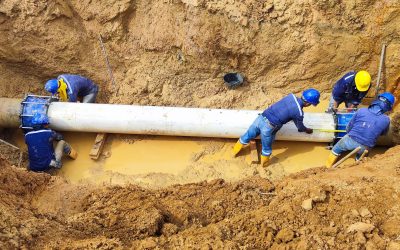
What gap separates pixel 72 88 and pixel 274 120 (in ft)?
12.3

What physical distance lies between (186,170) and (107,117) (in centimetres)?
171

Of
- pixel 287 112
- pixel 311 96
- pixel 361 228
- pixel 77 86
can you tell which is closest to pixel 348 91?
pixel 311 96

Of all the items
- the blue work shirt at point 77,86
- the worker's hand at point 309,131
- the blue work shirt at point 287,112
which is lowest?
the worker's hand at point 309,131

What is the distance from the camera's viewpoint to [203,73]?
801 centimetres

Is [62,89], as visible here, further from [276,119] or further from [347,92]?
[347,92]

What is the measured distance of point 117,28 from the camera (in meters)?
7.59

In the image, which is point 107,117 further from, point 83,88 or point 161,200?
point 161,200

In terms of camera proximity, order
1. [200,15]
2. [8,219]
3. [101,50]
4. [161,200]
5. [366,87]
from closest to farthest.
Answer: [8,219] < [161,200] < [366,87] < [200,15] < [101,50]

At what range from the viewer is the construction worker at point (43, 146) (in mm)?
6438

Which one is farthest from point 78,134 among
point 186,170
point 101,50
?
point 186,170

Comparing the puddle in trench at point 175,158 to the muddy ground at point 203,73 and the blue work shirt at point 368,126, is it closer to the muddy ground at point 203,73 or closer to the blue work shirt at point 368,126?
the blue work shirt at point 368,126

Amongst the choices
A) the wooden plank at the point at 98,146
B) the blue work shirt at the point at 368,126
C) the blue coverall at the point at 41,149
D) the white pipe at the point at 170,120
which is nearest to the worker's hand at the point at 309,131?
the white pipe at the point at 170,120

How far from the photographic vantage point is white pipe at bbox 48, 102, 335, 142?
693cm

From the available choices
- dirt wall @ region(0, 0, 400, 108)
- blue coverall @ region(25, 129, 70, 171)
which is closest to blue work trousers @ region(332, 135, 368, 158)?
dirt wall @ region(0, 0, 400, 108)
